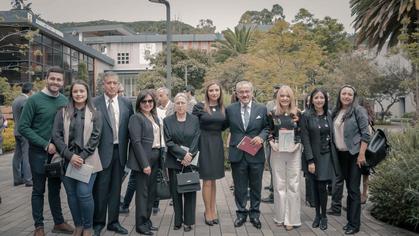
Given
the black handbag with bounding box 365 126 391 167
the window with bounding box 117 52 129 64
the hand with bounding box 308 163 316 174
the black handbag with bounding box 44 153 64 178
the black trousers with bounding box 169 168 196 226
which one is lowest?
the black trousers with bounding box 169 168 196 226

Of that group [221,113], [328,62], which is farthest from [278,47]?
[221,113]

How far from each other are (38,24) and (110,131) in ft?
75.5

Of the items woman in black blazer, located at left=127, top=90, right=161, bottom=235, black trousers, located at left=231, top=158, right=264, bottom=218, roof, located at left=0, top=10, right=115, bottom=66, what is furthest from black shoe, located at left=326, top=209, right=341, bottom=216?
roof, located at left=0, top=10, right=115, bottom=66

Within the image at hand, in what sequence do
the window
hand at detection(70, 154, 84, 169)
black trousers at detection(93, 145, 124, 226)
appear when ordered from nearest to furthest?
hand at detection(70, 154, 84, 169)
black trousers at detection(93, 145, 124, 226)
the window

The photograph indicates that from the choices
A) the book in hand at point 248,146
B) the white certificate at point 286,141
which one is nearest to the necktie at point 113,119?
the book in hand at point 248,146

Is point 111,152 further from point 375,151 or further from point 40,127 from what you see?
point 375,151

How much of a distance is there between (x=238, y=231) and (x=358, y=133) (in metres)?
2.06

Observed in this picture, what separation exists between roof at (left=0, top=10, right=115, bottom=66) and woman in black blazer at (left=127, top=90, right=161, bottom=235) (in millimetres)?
9655

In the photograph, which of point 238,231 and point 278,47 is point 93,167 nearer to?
point 238,231

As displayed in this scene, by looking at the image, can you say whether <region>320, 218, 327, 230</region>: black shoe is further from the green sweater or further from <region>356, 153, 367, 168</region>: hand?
the green sweater

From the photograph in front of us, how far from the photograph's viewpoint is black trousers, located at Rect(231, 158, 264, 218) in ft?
19.3

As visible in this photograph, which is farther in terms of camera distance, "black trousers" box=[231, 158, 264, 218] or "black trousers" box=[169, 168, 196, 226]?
"black trousers" box=[231, 158, 264, 218]

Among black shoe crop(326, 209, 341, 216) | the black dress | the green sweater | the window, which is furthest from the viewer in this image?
the window

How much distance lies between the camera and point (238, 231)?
5723mm
